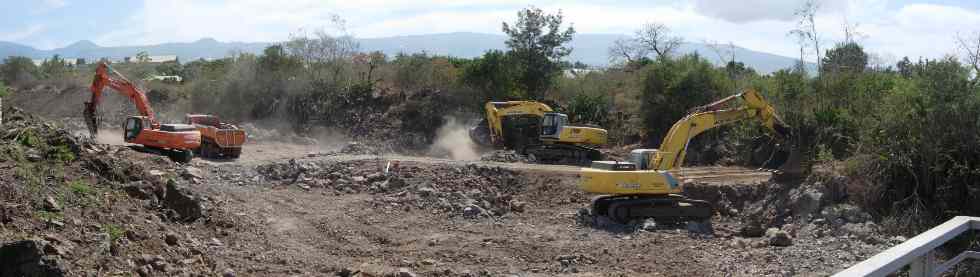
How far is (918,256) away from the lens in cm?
339

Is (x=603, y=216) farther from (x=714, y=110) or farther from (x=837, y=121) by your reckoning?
(x=837, y=121)

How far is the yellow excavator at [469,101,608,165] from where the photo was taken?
79.8 ft

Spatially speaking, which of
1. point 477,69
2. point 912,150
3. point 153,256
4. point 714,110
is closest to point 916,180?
point 912,150

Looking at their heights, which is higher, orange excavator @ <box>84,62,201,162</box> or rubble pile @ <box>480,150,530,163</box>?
orange excavator @ <box>84,62,201,162</box>

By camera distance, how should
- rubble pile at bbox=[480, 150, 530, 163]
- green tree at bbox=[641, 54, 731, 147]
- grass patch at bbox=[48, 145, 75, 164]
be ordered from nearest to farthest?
grass patch at bbox=[48, 145, 75, 164]
rubble pile at bbox=[480, 150, 530, 163]
green tree at bbox=[641, 54, 731, 147]

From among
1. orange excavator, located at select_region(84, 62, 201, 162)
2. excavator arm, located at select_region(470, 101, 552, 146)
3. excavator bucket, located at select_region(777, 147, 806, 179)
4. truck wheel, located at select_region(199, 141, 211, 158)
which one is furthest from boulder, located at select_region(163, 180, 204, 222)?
excavator arm, located at select_region(470, 101, 552, 146)

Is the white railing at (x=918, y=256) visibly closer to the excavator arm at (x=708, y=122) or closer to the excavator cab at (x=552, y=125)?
the excavator arm at (x=708, y=122)

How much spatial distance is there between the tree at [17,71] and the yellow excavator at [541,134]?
93.8 feet

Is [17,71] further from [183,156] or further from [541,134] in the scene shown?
[541,134]

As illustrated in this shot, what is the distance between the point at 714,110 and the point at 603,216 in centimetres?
374

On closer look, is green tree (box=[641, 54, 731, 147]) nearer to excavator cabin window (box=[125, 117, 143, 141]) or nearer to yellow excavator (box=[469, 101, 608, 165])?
yellow excavator (box=[469, 101, 608, 165])

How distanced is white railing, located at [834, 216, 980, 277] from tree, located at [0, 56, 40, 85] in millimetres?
48064

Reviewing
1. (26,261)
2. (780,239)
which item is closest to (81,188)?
(26,261)

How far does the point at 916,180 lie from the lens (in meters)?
14.1
